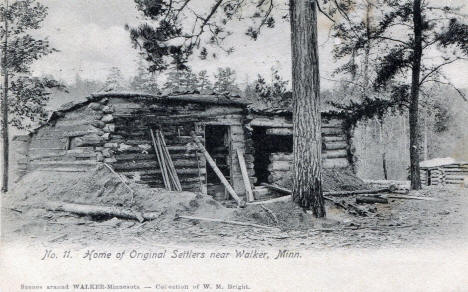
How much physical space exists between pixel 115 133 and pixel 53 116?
300 cm

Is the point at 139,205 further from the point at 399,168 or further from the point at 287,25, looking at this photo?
the point at 399,168

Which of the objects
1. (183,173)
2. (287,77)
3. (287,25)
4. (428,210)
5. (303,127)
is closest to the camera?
(303,127)

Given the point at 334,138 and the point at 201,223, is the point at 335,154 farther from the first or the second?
the point at 201,223

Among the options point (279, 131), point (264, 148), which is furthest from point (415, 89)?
point (264, 148)

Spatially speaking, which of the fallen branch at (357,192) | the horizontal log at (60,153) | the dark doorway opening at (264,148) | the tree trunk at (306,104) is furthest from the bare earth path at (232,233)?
the dark doorway opening at (264,148)

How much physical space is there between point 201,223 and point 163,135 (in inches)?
157

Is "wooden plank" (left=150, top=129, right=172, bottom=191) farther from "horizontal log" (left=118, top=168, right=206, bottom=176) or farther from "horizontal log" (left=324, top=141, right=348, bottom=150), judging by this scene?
"horizontal log" (left=324, top=141, right=348, bottom=150)

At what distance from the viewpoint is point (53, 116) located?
1104 centimetres

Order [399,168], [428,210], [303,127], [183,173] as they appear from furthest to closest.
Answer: [399,168], [183,173], [428,210], [303,127]

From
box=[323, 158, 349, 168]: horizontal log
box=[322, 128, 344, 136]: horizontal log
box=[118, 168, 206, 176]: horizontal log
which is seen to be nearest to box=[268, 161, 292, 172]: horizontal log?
box=[323, 158, 349, 168]: horizontal log

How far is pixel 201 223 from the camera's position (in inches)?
263

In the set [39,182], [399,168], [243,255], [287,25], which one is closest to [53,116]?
[39,182]

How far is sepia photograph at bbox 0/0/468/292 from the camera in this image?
5.28 metres

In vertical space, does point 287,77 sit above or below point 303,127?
above
